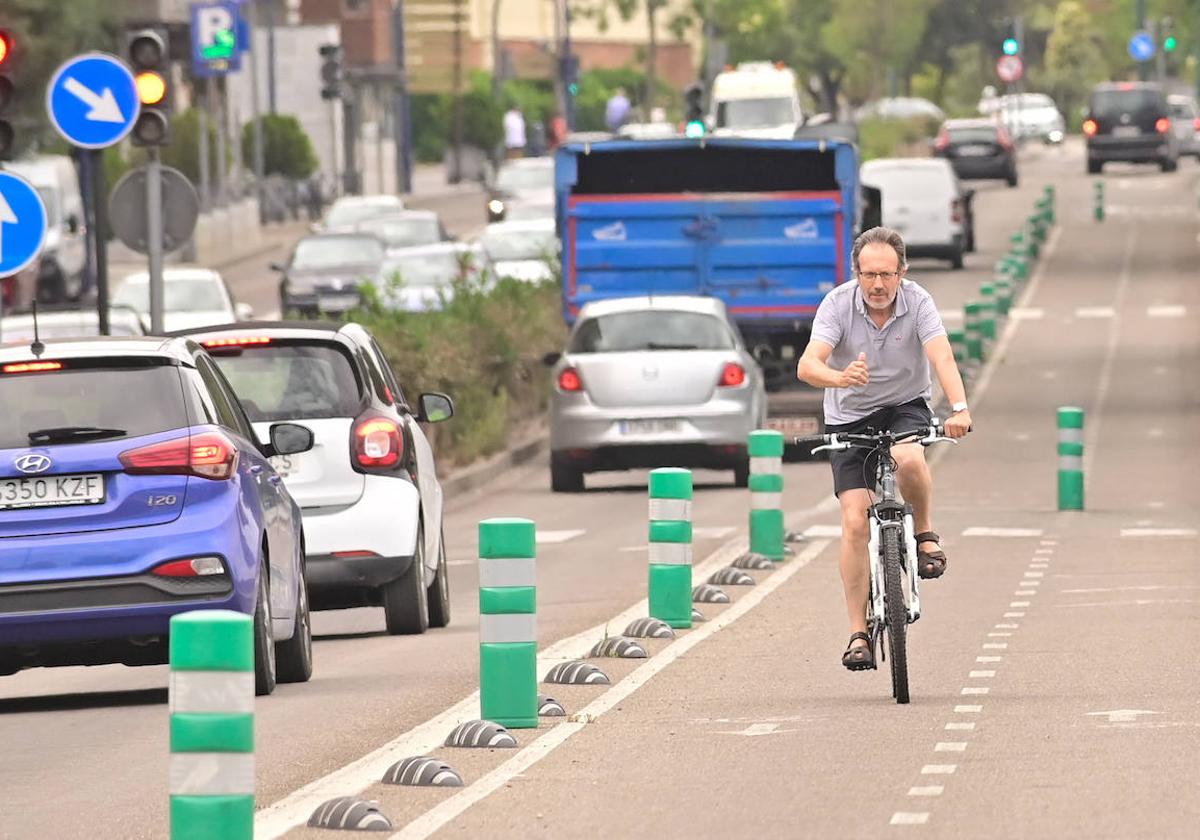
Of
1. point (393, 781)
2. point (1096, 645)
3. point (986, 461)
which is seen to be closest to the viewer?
point (393, 781)

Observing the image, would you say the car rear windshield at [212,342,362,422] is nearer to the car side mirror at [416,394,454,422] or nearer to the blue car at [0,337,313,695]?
the car side mirror at [416,394,454,422]

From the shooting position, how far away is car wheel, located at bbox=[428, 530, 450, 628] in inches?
682

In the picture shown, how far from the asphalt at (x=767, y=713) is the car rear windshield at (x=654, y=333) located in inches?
107

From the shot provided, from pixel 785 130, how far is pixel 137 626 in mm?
48584

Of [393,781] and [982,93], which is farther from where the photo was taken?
[982,93]

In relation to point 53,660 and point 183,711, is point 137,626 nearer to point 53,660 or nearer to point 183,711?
point 53,660

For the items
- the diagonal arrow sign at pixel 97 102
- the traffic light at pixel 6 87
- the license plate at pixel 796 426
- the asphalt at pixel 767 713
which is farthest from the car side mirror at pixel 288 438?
the license plate at pixel 796 426

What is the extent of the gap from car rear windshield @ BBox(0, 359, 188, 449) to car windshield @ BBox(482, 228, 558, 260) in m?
34.8

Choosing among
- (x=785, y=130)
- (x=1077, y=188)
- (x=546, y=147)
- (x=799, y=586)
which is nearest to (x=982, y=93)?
(x=546, y=147)

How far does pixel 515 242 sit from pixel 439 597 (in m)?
32.2

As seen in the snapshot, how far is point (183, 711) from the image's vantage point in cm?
775

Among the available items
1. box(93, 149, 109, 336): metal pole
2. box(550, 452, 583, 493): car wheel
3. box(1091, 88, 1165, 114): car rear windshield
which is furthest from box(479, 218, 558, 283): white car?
box(1091, 88, 1165, 114): car rear windshield

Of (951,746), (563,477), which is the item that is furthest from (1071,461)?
(951,746)

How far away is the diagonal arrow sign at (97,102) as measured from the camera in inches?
867
